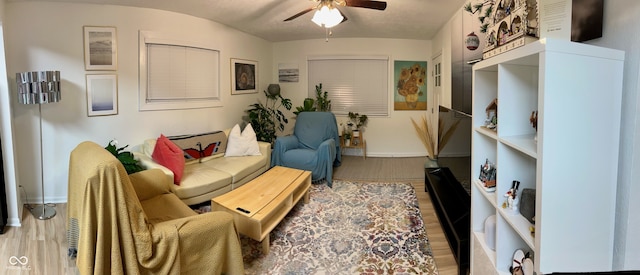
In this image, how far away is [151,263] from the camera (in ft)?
5.54

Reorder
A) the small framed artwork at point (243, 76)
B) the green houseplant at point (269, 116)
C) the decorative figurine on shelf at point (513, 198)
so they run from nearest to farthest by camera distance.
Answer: the decorative figurine on shelf at point (513, 198) → the small framed artwork at point (243, 76) → the green houseplant at point (269, 116)

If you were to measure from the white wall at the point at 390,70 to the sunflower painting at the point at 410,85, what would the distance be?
0.24 feet

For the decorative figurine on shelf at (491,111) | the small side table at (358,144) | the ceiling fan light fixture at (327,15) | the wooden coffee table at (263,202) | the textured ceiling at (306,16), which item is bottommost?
the wooden coffee table at (263,202)

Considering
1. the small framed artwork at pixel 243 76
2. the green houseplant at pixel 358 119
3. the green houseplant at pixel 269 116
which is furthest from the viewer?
the green houseplant at pixel 358 119

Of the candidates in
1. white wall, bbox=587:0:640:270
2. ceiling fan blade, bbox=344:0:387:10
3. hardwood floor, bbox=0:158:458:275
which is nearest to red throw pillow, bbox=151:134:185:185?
hardwood floor, bbox=0:158:458:275

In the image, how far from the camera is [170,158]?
313 cm

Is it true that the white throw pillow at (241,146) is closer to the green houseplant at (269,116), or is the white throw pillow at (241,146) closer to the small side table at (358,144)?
the green houseplant at (269,116)

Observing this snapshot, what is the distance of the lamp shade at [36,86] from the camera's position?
2797 millimetres

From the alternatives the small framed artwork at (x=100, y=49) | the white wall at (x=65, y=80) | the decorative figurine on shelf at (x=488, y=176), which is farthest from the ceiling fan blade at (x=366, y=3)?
the small framed artwork at (x=100, y=49)

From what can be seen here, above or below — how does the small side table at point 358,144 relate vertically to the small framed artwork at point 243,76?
below

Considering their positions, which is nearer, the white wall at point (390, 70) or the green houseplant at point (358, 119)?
the white wall at point (390, 70)

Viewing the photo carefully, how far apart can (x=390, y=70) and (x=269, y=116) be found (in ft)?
7.54

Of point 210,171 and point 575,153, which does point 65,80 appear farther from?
point 575,153

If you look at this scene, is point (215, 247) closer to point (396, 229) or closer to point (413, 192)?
point (396, 229)
